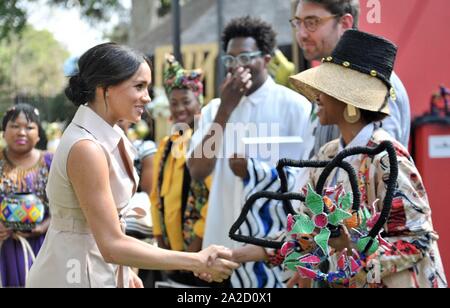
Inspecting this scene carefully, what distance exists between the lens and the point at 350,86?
123 inches

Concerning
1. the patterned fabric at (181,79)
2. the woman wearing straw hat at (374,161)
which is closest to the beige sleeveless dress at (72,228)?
the woman wearing straw hat at (374,161)

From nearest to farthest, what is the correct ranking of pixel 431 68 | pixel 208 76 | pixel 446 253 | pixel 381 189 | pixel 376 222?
pixel 376 222 → pixel 381 189 → pixel 446 253 → pixel 431 68 → pixel 208 76

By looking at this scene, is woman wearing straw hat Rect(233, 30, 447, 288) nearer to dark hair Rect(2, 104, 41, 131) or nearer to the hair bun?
the hair bun

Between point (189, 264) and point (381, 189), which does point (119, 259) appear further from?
point (381, 189)

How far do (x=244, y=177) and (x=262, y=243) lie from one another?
153cm

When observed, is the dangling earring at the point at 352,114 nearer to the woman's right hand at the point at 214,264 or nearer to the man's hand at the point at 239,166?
the woman's right hand at the point at 214,264

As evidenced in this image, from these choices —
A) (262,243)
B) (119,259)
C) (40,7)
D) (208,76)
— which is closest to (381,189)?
(262,243)

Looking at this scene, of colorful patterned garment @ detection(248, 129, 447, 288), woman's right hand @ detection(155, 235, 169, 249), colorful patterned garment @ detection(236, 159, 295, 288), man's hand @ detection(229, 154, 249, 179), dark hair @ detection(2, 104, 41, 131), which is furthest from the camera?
dark hair @ detection(2, 104, 41, 131)

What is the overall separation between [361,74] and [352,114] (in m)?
0.16

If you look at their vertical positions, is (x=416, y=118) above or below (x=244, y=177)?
→ above

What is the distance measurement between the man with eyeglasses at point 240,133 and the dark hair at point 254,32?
0.10 m

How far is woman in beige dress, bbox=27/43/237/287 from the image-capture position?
9.80ft

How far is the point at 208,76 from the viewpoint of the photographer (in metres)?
14.0

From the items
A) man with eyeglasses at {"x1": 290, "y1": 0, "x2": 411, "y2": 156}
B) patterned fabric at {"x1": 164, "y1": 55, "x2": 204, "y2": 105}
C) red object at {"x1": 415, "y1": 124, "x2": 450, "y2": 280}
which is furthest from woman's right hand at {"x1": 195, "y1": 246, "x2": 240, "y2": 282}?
patterned fabric at {"x1": 164, "y1": 55, "x2": 204, "y2": 105}
